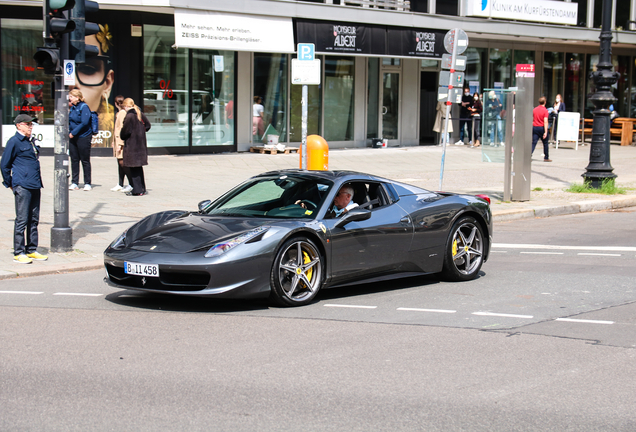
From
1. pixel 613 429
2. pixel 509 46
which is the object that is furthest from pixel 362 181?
pixel 509 46

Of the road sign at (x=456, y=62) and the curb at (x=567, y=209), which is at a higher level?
the road sign at (x=456, y=62)

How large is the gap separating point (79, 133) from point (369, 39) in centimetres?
1117

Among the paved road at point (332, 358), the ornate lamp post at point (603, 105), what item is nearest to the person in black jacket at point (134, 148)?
the paved road at point (332, 358)

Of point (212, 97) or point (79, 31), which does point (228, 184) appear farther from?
point (79, 31)

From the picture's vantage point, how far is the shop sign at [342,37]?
75.2 feet

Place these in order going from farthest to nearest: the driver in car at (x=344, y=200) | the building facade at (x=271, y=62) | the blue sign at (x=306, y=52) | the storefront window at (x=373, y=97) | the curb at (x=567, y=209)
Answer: the storefront window at (x=373, y=97), the building facade at (x=271, y=62), the blue sign at (x=306, y=52), the curb at (x=567, y=209), the driver in car at (x=344, y=200)

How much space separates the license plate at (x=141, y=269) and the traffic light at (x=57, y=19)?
13.0 feet

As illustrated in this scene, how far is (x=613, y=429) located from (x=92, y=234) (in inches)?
344

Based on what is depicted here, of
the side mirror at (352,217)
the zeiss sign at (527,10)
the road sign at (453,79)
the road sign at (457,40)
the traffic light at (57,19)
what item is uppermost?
the zeiss sign at (527,10)

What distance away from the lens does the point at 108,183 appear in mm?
16953

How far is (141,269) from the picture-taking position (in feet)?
22.8

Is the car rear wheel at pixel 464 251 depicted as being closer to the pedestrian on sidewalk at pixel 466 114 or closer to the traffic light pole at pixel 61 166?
the traffic light pole at pixel 61 166

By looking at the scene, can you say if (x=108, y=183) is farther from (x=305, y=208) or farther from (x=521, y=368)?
(x=521, y=368)

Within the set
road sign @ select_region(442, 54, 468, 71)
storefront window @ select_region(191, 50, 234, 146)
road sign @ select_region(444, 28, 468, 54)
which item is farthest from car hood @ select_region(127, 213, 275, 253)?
storefront window @ select_region(191, 50, 234, 146)
